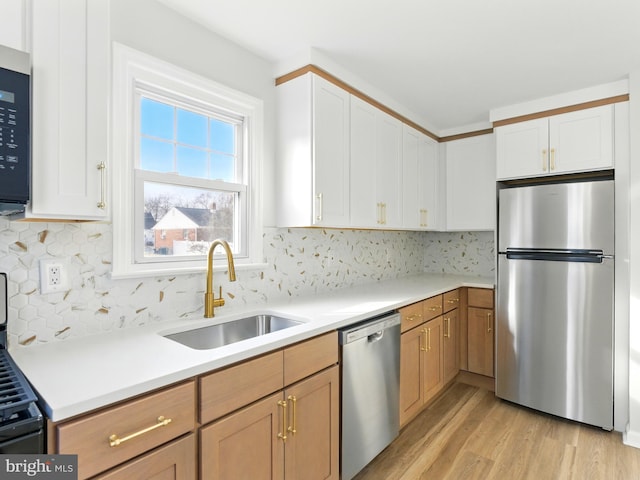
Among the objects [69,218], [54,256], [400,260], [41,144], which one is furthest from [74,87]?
[400,260]

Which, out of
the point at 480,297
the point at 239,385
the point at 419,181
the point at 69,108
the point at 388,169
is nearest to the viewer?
the point at 69,108

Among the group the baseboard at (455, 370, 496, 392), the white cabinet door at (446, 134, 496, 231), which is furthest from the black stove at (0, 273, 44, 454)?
the white cabinet door at (446, 134, 496, 231)

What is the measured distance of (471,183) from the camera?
3426 millimetres

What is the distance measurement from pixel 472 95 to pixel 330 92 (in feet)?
4.00

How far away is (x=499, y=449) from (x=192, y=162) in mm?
2532

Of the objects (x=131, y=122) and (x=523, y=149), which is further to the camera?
(x=523, y=149)

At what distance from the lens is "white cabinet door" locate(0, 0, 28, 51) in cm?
103

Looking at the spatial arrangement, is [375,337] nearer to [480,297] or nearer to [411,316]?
[411,316]

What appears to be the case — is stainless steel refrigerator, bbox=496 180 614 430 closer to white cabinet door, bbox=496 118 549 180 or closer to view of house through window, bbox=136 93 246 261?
white cabinet door, bbox=496 118 549 180

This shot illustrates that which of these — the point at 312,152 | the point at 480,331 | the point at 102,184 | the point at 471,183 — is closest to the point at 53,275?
the point at 102,184

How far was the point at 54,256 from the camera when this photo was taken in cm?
138

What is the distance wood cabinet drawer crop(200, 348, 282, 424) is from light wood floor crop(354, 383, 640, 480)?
1.04 m

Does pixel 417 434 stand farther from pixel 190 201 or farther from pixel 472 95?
pixel 472 95

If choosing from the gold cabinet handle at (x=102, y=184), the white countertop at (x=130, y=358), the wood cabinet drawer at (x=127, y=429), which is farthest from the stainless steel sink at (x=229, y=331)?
the gold cabinet handle at (x=102, y=184)
